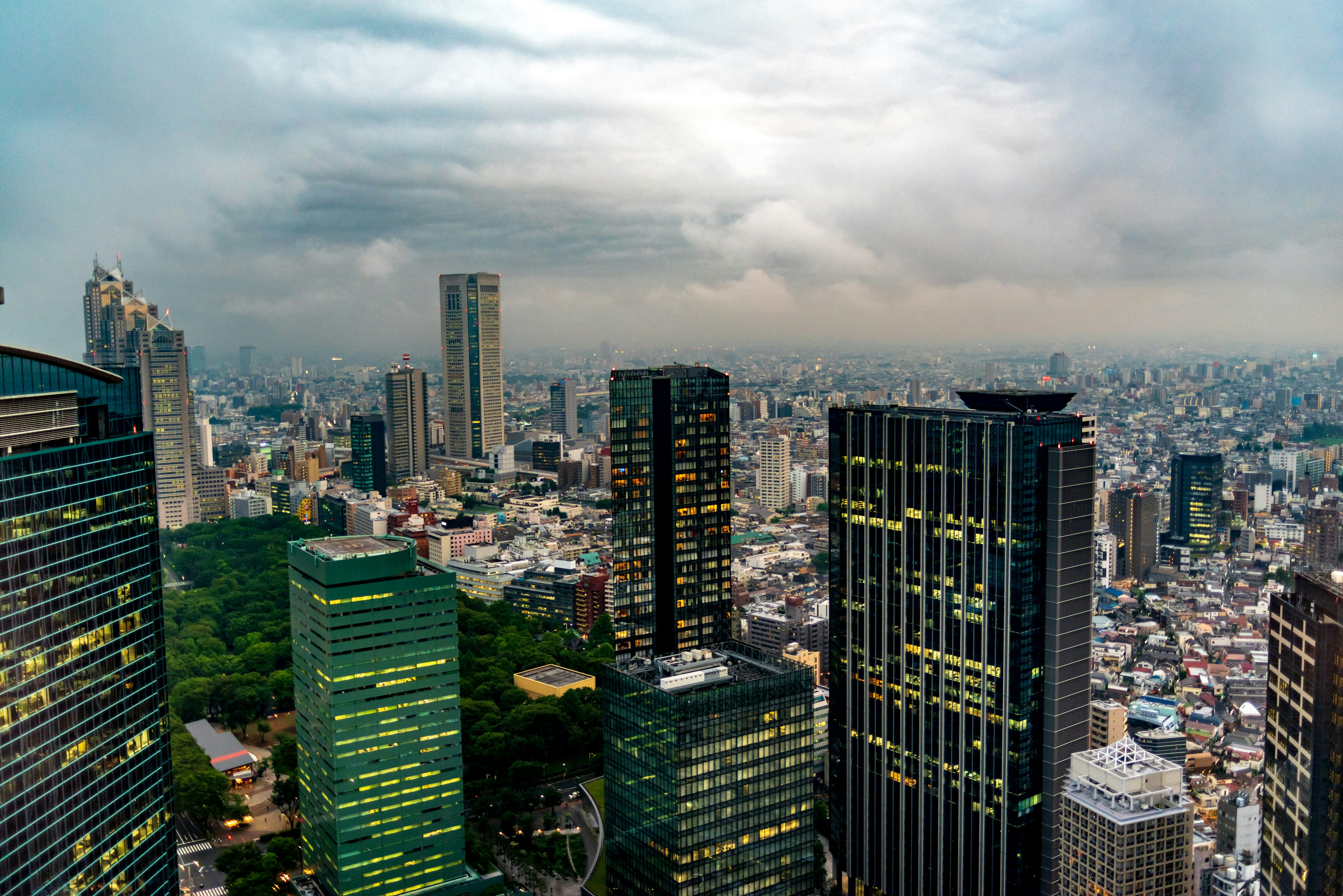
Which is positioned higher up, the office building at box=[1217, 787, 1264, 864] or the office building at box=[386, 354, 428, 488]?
the office building at box=[386, 354, 428, 488]

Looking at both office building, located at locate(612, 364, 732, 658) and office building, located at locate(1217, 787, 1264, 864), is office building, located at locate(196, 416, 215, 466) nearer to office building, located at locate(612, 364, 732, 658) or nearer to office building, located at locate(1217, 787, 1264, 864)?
office building, located at locate(612, 364, 732, 658)

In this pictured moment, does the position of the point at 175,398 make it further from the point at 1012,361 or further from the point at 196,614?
the point at 1012,361

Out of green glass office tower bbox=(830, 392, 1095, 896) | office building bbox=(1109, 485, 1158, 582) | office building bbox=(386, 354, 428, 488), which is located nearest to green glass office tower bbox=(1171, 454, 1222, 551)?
office building bbox=(1109, 485, 1158, 582)

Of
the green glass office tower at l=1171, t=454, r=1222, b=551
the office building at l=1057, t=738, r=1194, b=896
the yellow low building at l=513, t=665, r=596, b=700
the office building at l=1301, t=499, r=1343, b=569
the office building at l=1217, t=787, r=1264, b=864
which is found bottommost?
the office building at l=1217, t=787, r=1264, b=864

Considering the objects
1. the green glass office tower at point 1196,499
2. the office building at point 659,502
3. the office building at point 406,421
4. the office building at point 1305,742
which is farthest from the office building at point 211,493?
the office building at point 1305,742

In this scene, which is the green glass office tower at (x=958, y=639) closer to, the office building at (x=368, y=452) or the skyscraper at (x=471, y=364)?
the office building at (x=368, y=452)

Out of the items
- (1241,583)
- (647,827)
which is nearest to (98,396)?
(647,827)
